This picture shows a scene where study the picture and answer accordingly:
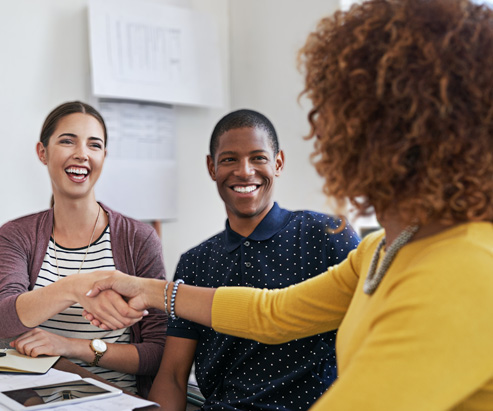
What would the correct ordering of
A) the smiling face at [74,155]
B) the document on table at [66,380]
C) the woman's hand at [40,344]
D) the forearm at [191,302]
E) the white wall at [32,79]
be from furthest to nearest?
1. the white wall at [32,79]
2. the smiling face at [74,155]
3. the woman's hand at [40,344]
4. the forearm at [191,302]
5. the document on table at [66,380]

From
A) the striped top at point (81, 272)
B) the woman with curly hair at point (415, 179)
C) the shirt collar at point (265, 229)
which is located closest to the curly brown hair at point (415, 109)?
the woman with curly hair at point (415, 179)

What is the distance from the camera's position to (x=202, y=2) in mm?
3084

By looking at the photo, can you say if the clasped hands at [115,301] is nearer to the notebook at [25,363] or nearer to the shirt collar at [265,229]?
the notebook at [25,363]

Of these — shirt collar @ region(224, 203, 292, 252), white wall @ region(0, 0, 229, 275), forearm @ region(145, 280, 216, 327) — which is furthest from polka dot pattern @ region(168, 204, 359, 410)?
white wall @ region(0, 0, 229, 275)

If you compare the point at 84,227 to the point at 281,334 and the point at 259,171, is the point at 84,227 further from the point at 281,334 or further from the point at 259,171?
the point at 281,334

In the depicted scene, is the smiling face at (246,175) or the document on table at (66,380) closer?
the document on table at (66,380)

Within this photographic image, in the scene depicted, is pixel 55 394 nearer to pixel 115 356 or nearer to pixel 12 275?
pixel 115 356

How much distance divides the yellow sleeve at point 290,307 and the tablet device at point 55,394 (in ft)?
0.79

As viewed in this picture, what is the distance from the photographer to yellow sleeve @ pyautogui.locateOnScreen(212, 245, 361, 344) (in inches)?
42.3

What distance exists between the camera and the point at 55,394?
44.1 inches

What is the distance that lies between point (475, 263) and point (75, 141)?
1.46m

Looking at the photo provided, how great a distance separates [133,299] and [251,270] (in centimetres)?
31

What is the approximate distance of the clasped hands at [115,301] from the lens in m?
1.32

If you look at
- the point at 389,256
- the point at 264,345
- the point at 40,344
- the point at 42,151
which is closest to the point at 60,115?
the point at 42,151
